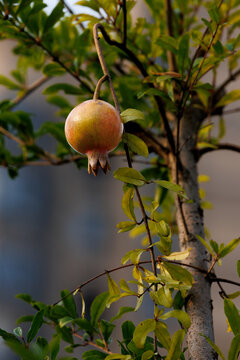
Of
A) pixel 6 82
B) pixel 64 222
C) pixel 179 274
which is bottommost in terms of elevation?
pixel 64 222

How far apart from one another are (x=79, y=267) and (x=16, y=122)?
245 centimetres

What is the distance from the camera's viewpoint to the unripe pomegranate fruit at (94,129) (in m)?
0.37

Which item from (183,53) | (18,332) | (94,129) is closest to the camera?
(94,129)

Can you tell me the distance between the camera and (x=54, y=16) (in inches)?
25.5

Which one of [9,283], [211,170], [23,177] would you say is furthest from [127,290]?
[23,177]

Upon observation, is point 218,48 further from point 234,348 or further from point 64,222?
point 64,222

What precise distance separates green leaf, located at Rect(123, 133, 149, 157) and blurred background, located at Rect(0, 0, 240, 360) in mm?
2328

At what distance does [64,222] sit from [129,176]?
2.95m

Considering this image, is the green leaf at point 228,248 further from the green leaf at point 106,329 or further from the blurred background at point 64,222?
the blurred background at point 64,222

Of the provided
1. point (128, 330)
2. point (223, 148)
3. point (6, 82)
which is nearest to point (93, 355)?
point (128, 330)

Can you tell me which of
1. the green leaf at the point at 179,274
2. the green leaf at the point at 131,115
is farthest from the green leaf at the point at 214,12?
the green leaf at the point at 179,274

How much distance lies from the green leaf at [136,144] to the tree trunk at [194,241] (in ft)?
0.47

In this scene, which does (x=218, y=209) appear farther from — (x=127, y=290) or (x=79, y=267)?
(x=127, y=290)

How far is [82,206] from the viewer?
3.38m
